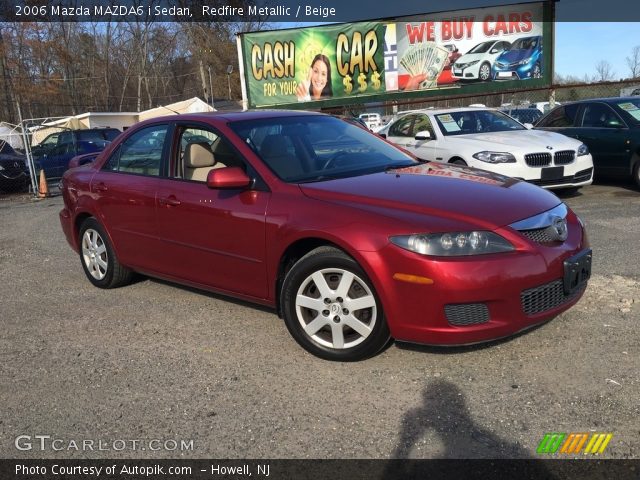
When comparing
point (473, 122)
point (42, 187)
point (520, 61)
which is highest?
point (520, 61)

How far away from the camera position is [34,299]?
17.7 feet

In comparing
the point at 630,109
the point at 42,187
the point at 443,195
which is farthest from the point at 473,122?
the point at 42,187

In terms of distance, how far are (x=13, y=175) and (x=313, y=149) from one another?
13699 mm

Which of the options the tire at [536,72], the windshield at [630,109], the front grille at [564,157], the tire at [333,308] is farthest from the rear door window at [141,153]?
the tire at [536,72]

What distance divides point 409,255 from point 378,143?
1934mm

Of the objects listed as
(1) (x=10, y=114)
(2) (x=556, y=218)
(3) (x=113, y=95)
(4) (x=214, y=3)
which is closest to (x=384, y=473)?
(2) (x=556, y=218)

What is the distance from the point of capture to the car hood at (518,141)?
8297mm

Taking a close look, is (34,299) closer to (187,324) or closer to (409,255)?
(187,324)

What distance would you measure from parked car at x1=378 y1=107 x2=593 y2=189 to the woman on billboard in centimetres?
Result: 1073

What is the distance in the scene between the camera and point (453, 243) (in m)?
3.22

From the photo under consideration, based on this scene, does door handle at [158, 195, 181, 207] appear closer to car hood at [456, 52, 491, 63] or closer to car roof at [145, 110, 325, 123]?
car roof at [145, 110, 325, 123]

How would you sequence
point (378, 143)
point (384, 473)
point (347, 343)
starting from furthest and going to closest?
point (378, 143), point (347, 343), point (384, 473)

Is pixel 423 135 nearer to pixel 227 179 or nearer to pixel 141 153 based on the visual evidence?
pixel 141 153

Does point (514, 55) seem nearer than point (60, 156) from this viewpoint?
No
